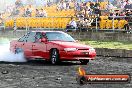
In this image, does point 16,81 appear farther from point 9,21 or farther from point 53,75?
point 9,21

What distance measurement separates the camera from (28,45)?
58.8 feet

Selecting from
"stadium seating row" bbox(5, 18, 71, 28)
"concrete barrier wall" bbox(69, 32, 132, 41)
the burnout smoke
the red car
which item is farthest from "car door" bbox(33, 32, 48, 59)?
"stadium seating row" bbox(5, 18, 71, 28)

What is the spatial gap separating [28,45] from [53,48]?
63.7 inches

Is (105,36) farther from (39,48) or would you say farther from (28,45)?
(39,48)

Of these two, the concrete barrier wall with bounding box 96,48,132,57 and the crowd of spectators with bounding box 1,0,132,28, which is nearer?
the concrete barrier wall with bounding box 96,48,132,57

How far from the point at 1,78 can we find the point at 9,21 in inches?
1065

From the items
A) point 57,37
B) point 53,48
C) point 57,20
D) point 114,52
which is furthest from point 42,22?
point 53,48

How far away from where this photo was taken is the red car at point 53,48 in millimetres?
16484

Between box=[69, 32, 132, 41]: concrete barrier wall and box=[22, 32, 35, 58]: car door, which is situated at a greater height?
box=[22, 32, 35, 58]: car door

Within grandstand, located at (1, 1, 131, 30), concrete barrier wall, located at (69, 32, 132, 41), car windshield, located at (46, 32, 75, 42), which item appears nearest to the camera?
car windshield, located at (46, 32, 75, 42)

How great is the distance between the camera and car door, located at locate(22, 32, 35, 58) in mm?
17781

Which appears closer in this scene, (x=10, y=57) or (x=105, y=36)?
(x=10, y=57)

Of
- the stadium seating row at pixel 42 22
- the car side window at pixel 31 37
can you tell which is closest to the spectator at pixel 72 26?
the stadium seating row at pixel 42 22

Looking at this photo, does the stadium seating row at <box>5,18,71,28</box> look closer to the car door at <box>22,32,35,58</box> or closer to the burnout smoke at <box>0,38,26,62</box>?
the burnout smoke at <box>0,38,26,62</box>
